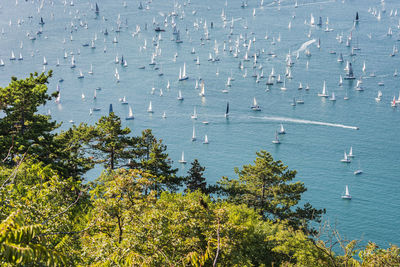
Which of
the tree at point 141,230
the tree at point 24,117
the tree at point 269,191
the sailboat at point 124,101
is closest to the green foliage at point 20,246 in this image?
the tree at point 141,230

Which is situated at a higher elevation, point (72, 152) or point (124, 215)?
point (124, 215)

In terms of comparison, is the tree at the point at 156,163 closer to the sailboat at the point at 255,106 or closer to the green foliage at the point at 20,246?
the green foliage at the point at 20,246

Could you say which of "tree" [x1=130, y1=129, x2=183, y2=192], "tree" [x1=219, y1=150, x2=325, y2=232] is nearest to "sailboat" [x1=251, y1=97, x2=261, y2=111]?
"tree" [x1=219, y1=150, x2=325, y2=232]

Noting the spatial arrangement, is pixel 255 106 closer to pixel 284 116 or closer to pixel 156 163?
pixel 284 116

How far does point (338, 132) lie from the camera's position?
128625mm

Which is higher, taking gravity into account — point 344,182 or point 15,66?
point 15,66

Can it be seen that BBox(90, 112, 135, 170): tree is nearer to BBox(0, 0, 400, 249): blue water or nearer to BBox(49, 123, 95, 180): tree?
BBox(49, 123, 95, 180): tree

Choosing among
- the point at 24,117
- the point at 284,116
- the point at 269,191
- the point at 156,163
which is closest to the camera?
the point at 24,117

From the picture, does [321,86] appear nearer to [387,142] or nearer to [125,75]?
[387,142]

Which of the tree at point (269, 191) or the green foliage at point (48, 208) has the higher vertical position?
the green foliage at point (48, 208)

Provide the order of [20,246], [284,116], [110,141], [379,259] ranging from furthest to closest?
[284,116] → [110,141] → [379,259] → [20,246]

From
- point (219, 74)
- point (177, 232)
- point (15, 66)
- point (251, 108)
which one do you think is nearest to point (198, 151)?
point (251, 108)

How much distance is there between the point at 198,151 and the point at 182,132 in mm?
12672

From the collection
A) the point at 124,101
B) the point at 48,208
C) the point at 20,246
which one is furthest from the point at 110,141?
the point at 124,101
